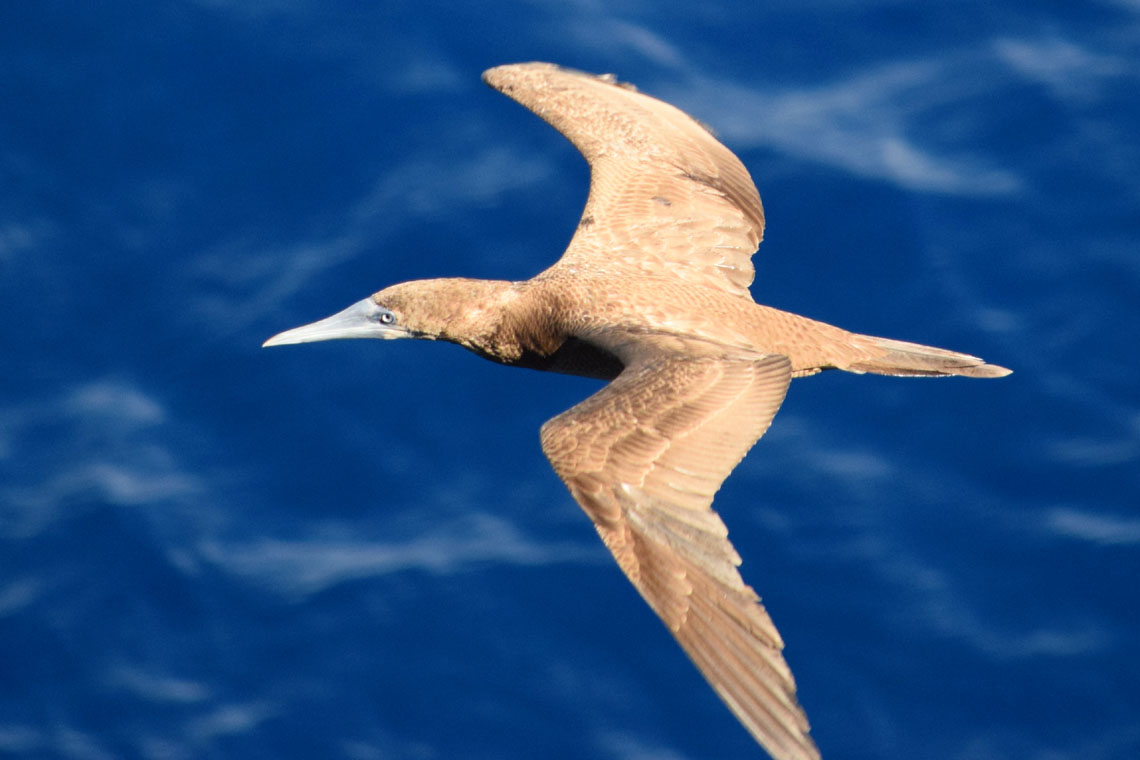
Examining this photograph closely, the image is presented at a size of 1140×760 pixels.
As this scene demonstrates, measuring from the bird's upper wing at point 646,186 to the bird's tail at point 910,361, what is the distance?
0.84 meters

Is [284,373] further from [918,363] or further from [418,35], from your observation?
[918,363]

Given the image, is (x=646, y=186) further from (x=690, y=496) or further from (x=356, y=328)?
(x=690, y=496)

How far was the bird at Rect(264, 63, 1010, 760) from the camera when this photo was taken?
6797 mm

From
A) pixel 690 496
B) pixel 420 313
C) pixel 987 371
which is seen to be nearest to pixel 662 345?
pixel 690 496

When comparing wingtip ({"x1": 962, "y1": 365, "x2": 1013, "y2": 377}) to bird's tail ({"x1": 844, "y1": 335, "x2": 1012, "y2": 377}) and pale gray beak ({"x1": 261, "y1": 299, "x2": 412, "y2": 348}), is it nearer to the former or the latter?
bird's tail ({"x1": 844, "y1": 335, "x2": 1012, "y2": 377})

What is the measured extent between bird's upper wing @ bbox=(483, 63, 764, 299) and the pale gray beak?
1.07 m

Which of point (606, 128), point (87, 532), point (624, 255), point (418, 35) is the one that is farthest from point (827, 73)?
point (87, 532)

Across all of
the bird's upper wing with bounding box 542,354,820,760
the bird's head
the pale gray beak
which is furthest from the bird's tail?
the pale gray beak

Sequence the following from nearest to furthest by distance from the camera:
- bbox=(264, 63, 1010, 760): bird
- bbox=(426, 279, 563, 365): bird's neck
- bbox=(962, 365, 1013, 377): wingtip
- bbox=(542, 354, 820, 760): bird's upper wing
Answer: bbox=(542, 354, 820, 760): bird's upper wing, bbox=(264, 63, 1010, 760): bird, bbox=(426, 279, 563, 365): bird's neck, bbox=(962, 365, 1013, 377): wingtip

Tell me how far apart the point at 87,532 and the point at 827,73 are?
7743 millimetres

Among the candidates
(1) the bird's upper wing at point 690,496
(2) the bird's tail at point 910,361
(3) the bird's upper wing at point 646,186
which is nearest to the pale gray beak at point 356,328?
(3) the bird's upper wing at point 646,186

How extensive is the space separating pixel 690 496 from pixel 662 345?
117 centimetres

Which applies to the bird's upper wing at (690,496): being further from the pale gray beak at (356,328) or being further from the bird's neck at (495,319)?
the pale gray beak at (356,328)

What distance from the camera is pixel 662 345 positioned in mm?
8180
